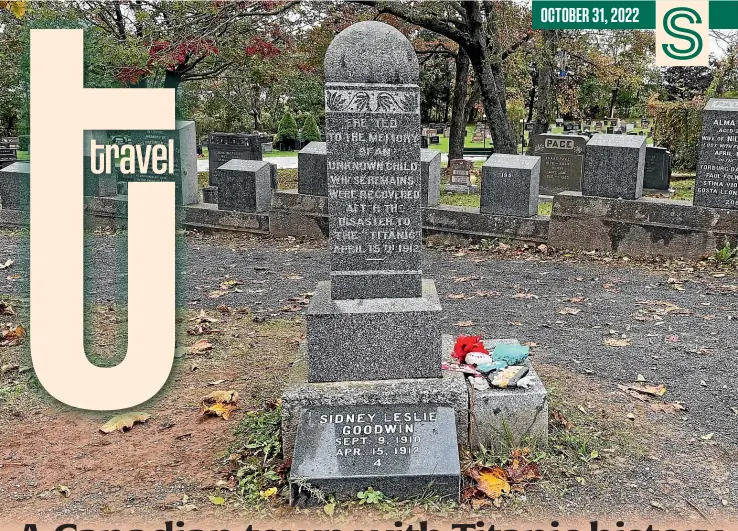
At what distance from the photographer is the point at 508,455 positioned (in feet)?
13.2

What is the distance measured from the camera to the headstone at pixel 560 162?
594 inches

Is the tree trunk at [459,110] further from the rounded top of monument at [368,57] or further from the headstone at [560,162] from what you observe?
the rounded top of monument at [368,57]

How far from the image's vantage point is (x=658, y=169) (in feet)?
→ 48.6

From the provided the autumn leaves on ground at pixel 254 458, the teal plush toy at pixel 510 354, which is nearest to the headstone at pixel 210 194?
the autumn leaves on ground at pixel 254 458

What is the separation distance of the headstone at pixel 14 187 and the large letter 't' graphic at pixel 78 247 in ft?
31.4

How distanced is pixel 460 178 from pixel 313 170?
715 cm

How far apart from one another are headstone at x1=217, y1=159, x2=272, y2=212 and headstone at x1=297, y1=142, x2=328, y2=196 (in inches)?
30.0

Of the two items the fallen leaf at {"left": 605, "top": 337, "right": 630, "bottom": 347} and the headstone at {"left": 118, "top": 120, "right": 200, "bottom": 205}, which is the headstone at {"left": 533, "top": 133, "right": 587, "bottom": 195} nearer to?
the headstone at {"left": 118, "top": 120, "right": 200, "bottom": 205}

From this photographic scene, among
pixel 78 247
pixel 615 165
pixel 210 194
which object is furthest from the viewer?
pixel 210 194

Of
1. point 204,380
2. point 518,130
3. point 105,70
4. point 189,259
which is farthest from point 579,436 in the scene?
point 518,130

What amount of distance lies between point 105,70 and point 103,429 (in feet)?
35.1

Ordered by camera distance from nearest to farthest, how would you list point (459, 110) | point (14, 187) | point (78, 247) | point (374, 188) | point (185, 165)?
point (78, 247) → point (374, 188) → point (185, 165) → point (14, 187) → point (459, 110)

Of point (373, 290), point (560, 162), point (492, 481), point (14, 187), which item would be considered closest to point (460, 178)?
point (560, 162)

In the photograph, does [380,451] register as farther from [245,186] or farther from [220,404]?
[245,186]
